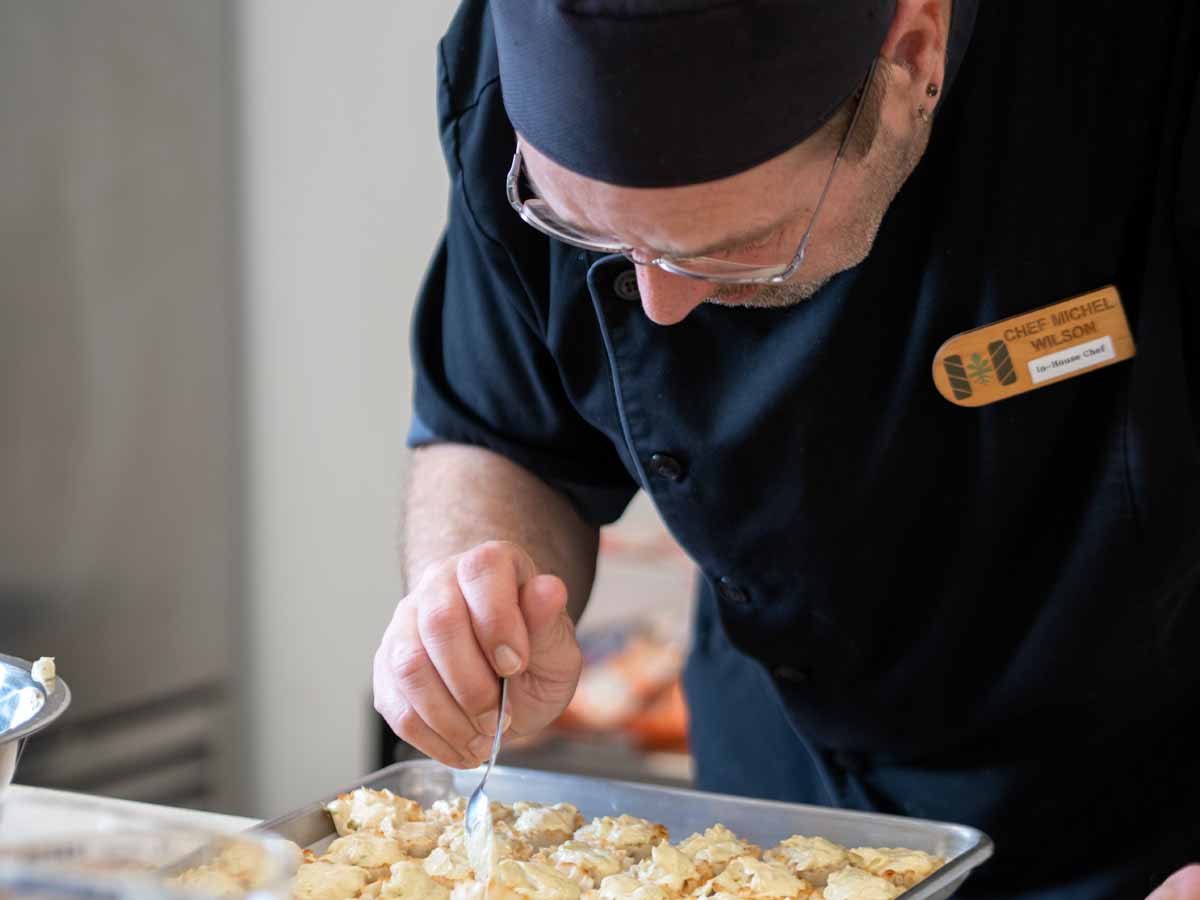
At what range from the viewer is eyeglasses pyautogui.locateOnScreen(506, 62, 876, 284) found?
1161 mm

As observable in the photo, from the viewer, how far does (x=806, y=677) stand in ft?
5.25

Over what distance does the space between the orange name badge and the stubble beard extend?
0.15 metres

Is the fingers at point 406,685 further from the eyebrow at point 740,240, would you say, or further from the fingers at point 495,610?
the eyebrow at point 740,240

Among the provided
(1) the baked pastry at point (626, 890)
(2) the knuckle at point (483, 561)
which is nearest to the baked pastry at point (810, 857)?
(1) the baked pastry at point (626, 890)

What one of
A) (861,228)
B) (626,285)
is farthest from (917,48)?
(626,285)

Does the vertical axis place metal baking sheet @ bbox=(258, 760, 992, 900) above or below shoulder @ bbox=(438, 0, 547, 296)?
below

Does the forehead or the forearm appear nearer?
the forehead

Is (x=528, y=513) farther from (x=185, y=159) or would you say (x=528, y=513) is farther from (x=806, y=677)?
(x=185, y=159)

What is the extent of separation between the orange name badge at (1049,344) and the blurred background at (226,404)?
188 cm

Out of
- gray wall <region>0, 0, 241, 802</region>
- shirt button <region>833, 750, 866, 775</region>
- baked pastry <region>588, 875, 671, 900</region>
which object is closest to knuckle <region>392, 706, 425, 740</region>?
baked pastry <region>588, 875, 671, 900</region>

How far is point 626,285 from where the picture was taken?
145 cm

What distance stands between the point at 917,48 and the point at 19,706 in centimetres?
87

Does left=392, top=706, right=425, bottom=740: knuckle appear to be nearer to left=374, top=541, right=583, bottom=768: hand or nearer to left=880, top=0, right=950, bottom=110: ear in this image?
left=374, top=541, right=583, bottom=768: hand

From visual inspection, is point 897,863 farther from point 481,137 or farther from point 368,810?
point 481,137
